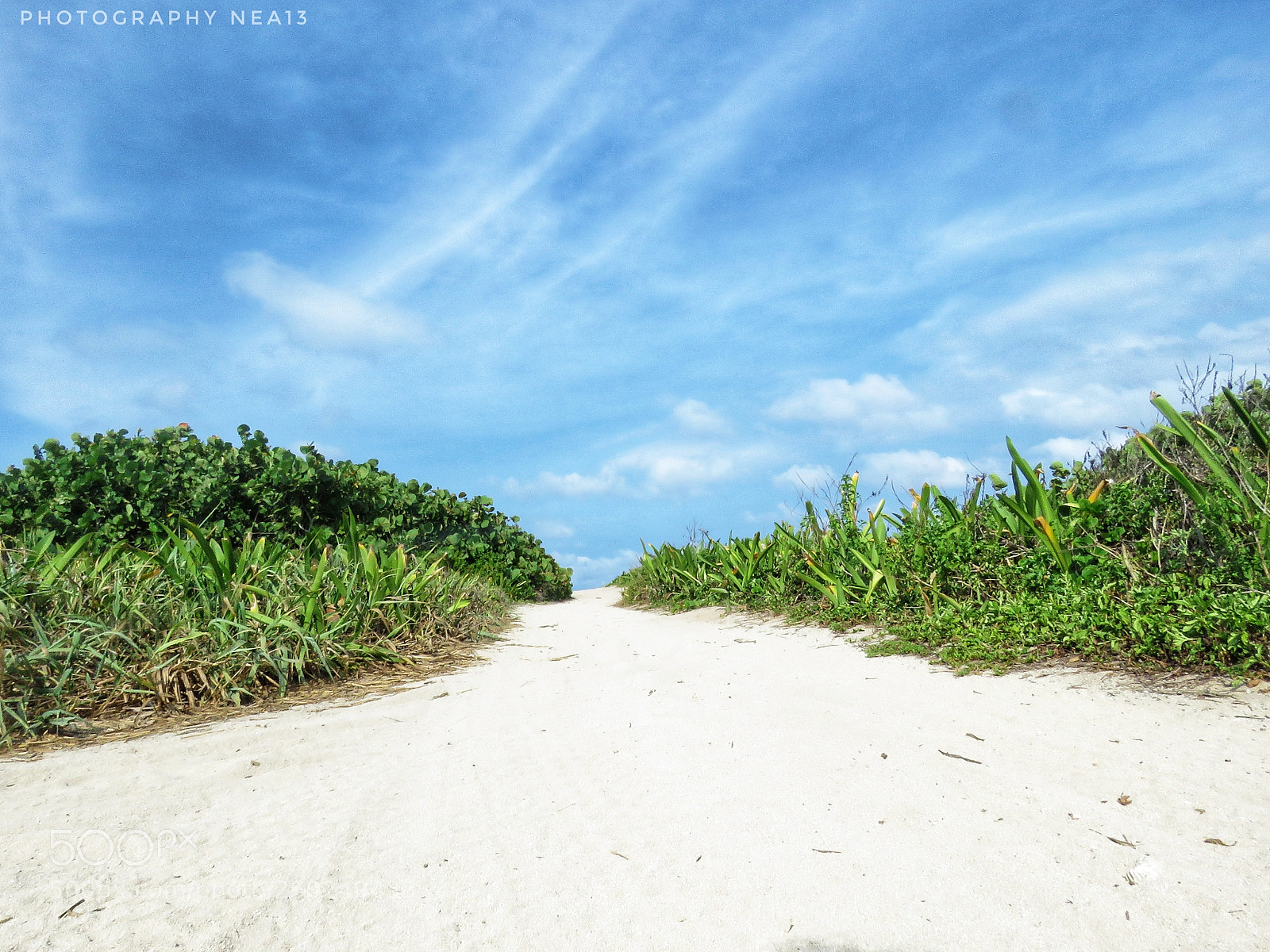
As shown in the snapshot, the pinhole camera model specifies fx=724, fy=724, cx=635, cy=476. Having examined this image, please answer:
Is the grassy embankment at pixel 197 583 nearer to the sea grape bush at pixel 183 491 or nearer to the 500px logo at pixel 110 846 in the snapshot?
the sea grape bush at pixel 183 491

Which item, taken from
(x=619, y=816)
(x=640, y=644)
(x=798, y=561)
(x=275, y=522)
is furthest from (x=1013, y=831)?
(x=275, y=522)

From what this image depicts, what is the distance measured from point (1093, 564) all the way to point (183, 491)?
7254 millimetres

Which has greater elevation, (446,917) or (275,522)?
(275,522)

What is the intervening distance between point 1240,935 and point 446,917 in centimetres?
190

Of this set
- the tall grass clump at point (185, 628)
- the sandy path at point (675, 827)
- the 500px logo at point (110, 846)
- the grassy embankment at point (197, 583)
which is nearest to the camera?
the sandy path at point (675, 827)

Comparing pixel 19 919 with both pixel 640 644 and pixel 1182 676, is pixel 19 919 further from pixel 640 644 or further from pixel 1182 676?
pixel 1182 676

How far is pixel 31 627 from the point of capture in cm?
375

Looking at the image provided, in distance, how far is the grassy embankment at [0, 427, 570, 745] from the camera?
3.75m

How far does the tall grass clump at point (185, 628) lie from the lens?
3.63 m

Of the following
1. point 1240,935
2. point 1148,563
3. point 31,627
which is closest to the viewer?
point 1240,935

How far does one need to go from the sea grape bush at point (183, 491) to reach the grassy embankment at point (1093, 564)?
180 inches

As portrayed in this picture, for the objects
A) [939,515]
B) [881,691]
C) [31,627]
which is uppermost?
[939,515]

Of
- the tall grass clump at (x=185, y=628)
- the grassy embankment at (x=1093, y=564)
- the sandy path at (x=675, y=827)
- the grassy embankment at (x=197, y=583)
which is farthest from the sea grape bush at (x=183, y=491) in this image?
the grassy embankment at (x=1093, y=564)

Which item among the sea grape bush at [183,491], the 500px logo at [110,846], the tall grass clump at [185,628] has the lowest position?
the 500px logo at [110,846]
